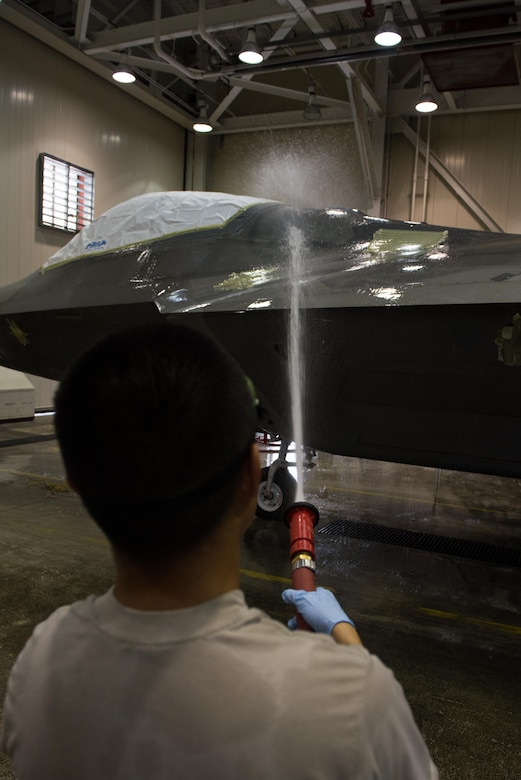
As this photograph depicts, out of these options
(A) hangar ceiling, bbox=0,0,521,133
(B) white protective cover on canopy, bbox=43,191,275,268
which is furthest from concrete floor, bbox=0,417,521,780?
(A) hangar ceiling, bbox=0,0,521,133

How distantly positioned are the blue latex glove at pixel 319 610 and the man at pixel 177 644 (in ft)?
1.41

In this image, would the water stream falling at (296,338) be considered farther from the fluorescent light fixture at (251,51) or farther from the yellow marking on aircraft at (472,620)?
the fluorescent light fixture at (251,51)

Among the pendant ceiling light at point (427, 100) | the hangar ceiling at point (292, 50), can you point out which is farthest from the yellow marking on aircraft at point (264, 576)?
the pendant ceiling light at point (427, 100)

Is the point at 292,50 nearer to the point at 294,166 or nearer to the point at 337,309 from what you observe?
the point at 294,166

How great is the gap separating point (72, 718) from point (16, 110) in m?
14.2

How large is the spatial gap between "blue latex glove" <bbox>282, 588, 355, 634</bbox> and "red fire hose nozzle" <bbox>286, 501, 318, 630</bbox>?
0.06 m

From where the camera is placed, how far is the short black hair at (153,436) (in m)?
0.77

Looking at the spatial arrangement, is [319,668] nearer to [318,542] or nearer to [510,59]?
[318,542]

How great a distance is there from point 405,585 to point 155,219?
3.50m

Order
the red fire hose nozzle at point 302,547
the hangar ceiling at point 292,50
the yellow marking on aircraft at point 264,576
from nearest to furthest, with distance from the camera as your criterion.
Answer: the red fire hose nozzle at point 302,547 → the yellow marking on aircraft at point 264,576 → the hangar ceiling at point 292,50

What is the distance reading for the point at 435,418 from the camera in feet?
12.1

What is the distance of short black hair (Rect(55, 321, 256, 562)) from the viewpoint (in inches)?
Answer: 30.2

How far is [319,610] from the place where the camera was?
1.25 meters

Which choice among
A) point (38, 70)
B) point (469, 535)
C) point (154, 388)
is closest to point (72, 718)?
point (154, 388)
